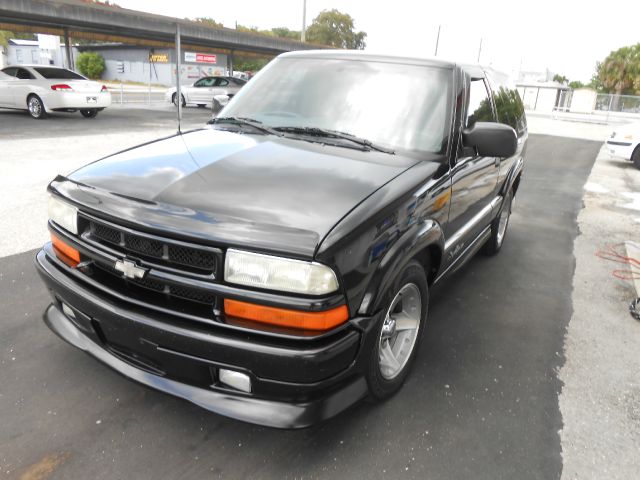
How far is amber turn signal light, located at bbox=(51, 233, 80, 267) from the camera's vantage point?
8.02 ft

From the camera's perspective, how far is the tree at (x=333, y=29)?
242 feet

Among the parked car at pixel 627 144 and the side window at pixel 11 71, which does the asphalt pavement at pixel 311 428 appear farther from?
the side window at pixel 11 71

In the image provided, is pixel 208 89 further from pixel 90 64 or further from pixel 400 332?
pixel 90 64

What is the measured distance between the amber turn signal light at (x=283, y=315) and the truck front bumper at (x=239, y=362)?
0.06 m

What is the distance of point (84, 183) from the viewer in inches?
95.3

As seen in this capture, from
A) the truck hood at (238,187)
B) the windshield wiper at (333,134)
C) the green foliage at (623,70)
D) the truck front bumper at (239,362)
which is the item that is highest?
the green foliage at (623,70)

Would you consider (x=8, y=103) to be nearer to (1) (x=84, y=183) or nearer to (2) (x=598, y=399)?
(1) (x=84, y=183)

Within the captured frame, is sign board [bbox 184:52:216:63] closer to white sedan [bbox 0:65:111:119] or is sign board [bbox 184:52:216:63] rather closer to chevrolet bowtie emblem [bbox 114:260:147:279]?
white sedan [bbox 0:65:111:119]

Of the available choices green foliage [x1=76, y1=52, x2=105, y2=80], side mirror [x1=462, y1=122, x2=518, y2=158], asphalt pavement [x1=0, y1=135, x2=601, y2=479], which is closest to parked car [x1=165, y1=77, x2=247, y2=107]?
asphalt pavement [x1=0, y1=135, x2=601, y2=479]

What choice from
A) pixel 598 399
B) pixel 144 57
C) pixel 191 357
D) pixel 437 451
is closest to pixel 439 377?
pixel 437 451

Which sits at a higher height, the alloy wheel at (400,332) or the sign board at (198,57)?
the sign board at (198,57)

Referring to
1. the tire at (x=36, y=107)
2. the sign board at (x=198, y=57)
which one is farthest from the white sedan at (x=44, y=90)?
the sign board at (x=198, y=57)

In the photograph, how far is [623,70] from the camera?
48.2 metres

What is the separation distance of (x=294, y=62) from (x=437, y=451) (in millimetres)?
2761
